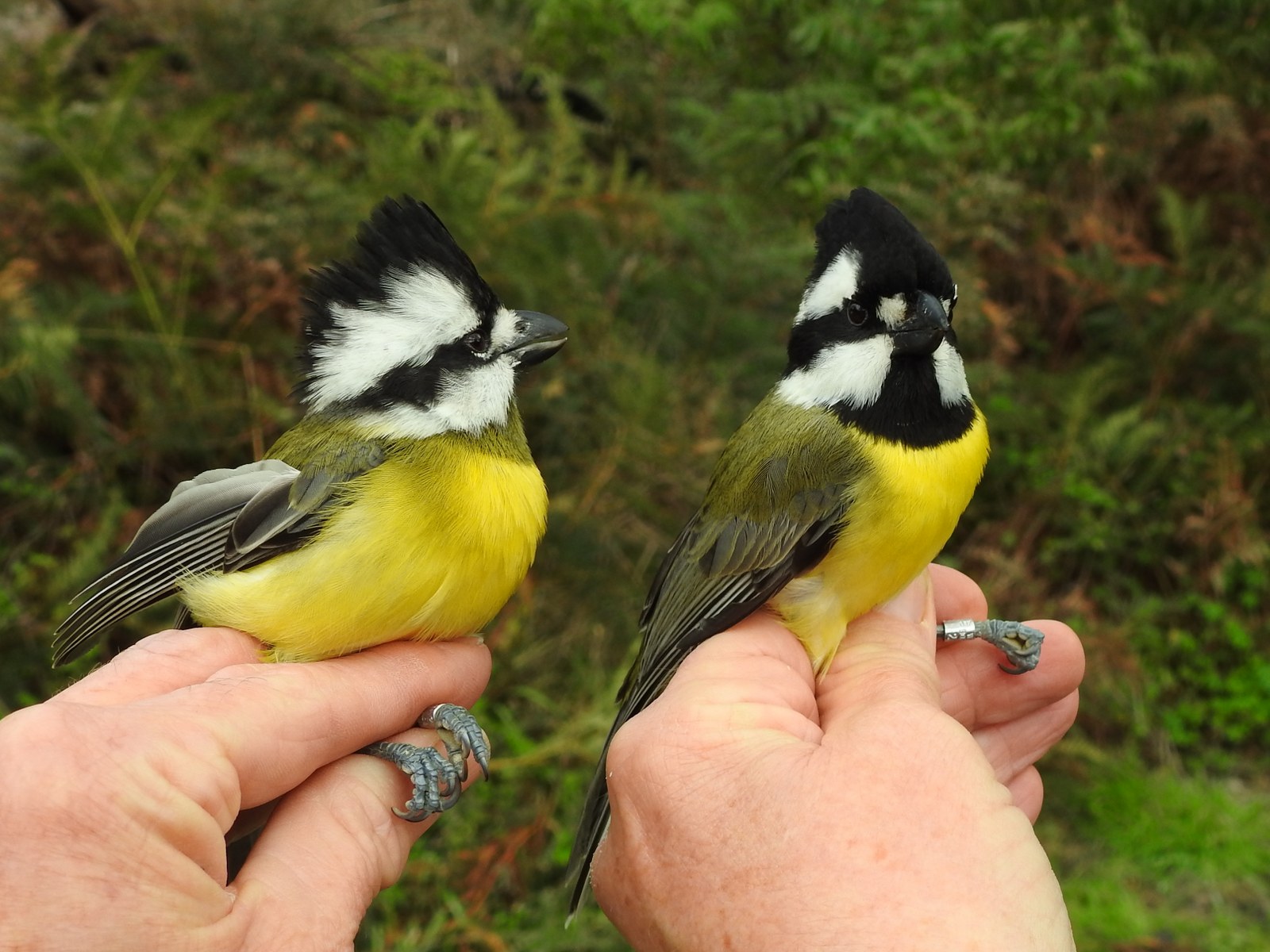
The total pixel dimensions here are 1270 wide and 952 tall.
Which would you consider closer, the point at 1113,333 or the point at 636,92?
the point at 1113,333

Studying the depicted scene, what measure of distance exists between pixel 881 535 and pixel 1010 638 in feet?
1.84

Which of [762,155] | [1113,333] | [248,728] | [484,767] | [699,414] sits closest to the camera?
[248,728]

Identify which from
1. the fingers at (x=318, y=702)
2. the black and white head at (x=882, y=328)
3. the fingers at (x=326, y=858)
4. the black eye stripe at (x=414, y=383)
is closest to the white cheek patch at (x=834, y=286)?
the black and white head at (x=882, y=328)

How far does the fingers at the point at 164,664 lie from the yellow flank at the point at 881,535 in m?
1.18

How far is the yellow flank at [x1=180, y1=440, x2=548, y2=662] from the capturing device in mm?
1987

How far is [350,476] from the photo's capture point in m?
2.14

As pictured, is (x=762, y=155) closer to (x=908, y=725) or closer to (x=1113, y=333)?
(x=1113, y=333)

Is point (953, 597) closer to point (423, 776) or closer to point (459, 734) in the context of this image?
point (459, 734)

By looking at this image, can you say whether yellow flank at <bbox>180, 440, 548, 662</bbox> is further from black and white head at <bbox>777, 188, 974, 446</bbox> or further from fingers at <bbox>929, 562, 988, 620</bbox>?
fingers at <bbox>929, 562, 988, 620</bbox>

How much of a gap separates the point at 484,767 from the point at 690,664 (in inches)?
17.9

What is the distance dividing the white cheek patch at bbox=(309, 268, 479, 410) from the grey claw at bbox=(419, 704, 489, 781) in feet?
2.41

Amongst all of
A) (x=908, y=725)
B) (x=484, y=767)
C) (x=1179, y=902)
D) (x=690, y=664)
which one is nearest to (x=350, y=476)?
(x=484, y=767)

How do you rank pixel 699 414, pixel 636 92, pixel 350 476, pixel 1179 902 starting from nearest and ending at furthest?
pixel 350 476 < pixel 1179 902 < pixel 699 414 < pixel 636 92

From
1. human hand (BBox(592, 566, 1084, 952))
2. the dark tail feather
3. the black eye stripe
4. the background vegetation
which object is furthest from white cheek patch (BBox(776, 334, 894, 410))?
the background vegetation
